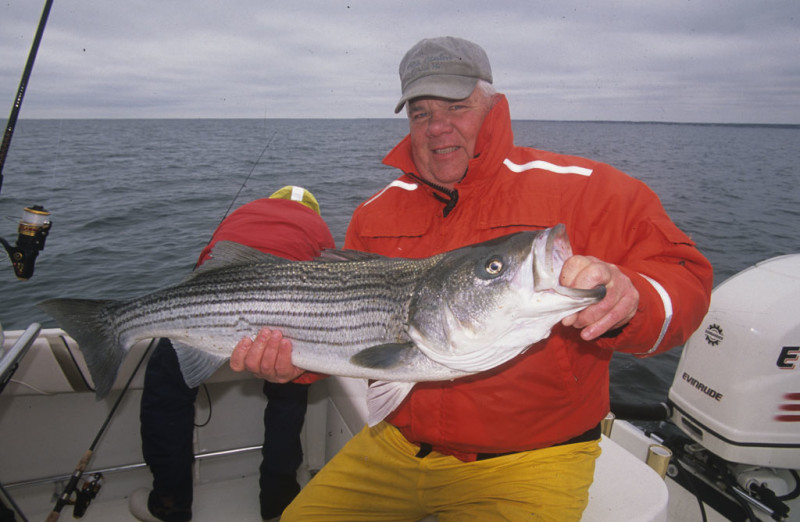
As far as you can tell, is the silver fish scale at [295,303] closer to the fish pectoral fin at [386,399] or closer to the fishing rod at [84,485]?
the fish pectoral fin at [386,399]

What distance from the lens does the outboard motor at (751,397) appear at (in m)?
3.72

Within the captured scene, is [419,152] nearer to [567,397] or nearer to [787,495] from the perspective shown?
[567,397]

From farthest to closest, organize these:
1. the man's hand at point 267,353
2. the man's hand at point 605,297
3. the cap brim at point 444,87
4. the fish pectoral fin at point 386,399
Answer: the cap brim at point 444,87, the man's hand at point 267,353, the fish pectoral fin at point 386,399, the man's hand at point 605,297

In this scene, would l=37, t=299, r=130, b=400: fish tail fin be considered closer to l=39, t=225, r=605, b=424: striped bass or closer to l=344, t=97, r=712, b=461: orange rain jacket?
l=39, t=225, r=605, b=424: striped bass

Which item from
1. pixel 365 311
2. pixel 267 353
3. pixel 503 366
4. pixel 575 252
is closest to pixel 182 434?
pixel 267 353

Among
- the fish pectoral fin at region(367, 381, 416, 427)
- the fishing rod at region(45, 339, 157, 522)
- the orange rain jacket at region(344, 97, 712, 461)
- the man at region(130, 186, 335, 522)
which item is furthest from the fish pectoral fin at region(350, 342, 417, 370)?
the fishing rod at region(45, 339, 157, 522)

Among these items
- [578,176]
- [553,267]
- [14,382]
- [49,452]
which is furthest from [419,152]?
[49,452]

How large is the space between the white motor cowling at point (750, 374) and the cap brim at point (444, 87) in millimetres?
2874

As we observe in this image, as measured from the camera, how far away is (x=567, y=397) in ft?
9.46

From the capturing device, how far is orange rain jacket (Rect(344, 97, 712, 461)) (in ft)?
9.07

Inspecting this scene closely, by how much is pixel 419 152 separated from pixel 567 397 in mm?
1965

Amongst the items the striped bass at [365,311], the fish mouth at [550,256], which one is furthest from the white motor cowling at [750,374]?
the fish mouth at [550,256]

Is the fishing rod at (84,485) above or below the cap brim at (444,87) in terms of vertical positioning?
below

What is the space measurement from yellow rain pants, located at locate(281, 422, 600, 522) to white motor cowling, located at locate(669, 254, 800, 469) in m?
1.56
